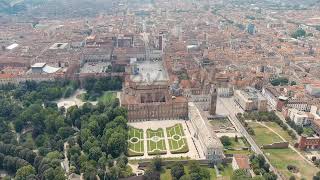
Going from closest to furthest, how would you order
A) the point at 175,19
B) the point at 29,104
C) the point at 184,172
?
the point at 184,172
the point at 29,104
the point at 175,19

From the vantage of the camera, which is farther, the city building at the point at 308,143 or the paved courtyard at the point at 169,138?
the city building at the point at 308,143

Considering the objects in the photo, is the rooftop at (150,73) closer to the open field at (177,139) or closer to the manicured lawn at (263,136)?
the open field at (177,139)

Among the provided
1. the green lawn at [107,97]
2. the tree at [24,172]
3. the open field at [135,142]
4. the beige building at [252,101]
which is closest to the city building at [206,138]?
the open field at [135,142]

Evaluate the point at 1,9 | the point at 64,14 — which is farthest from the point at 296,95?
the point at 1,9

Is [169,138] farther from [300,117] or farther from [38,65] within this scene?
[38,65]

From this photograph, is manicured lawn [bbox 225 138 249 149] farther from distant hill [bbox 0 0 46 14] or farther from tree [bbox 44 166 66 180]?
distant hill [bbox 0 0 46 14]

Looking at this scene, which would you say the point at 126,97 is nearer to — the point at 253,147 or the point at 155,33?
the point at 253,147

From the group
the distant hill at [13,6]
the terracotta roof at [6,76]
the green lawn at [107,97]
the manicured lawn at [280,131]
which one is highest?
the distant hill at [13,6]

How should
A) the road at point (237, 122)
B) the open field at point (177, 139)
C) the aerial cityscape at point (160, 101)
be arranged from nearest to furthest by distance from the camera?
1. the aerial cityscape at point (160, 101)
2. the road at point (237, 122)
3. the open field at point (177, 139)
